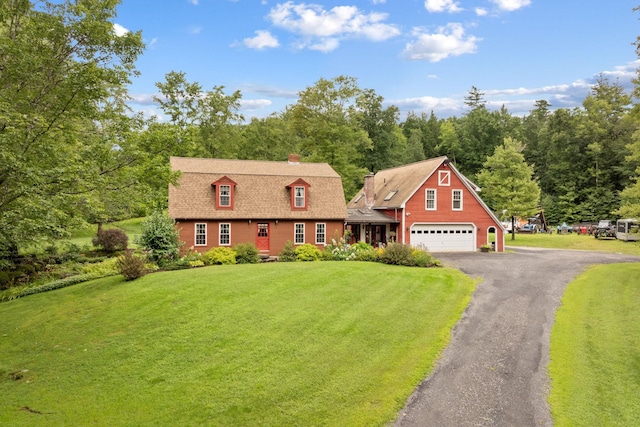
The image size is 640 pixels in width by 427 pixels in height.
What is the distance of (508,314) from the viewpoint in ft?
47.3

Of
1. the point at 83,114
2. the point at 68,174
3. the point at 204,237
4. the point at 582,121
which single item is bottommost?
the point at 204,237

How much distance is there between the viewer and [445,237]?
104 ft

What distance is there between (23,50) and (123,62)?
9.83ft

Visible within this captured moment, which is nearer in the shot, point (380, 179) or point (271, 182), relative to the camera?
point (271, 182)

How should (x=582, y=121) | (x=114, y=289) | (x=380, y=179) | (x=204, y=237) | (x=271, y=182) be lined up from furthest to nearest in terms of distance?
1. (x=582, y=121)
2. (x=380, y=179)
3. (x=271, y=182)
4. (x=204, y=237)
5. (x=114, y=289)

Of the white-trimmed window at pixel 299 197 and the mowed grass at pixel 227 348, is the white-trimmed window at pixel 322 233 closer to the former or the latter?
the white-trimmed window at pixel 299 197

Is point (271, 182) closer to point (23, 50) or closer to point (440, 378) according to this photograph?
point (23, 50)

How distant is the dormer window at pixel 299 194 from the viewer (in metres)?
28.9

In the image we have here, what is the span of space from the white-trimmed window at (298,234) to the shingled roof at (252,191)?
715mm

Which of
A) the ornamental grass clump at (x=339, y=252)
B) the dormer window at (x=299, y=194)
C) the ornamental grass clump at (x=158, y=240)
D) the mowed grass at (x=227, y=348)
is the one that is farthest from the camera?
the dormer window at (x=299, y=194)

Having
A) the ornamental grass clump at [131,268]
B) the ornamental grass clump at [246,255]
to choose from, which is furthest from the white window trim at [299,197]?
the ornamental grass clump at [131,268]

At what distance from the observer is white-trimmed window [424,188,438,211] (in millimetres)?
31469

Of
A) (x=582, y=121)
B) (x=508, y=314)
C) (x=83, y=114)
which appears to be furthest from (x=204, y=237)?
→ (x=582, y=121)

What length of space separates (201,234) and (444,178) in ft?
59.9
